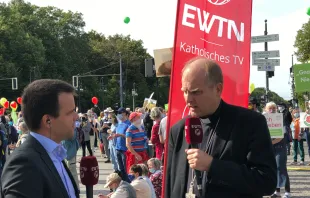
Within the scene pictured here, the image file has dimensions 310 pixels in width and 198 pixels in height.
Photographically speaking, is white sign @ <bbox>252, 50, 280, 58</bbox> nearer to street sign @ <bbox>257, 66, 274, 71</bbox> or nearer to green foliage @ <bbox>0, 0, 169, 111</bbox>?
street sign @ <bbox>257, 66, 274, 71</bbox>

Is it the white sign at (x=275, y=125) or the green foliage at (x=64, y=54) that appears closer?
the white sign at (x=275, y=125)

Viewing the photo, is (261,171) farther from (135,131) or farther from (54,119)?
(135,131)

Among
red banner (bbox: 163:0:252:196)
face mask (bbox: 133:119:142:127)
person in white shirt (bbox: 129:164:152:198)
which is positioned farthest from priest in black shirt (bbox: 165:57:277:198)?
face mask (bbox: 133:119:142:127)

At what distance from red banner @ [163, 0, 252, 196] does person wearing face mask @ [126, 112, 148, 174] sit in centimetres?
524

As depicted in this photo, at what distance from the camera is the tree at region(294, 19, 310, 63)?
60.5 metres

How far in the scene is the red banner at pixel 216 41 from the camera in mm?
5043

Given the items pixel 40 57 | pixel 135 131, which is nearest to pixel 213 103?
pixel 135 131

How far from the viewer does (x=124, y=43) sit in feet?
263

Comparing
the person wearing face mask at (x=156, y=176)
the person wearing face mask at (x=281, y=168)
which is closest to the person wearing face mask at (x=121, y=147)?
the person wearing face mask at (x=156, y=176)

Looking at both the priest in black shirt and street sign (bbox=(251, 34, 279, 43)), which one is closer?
the priest in black shirt

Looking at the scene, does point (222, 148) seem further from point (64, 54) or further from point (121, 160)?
point (64, 54)

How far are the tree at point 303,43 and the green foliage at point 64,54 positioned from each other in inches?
921

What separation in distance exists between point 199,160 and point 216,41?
9.17 feet

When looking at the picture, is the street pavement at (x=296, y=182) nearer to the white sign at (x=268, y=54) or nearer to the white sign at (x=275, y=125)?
the white sign at (x=275, y=125)
